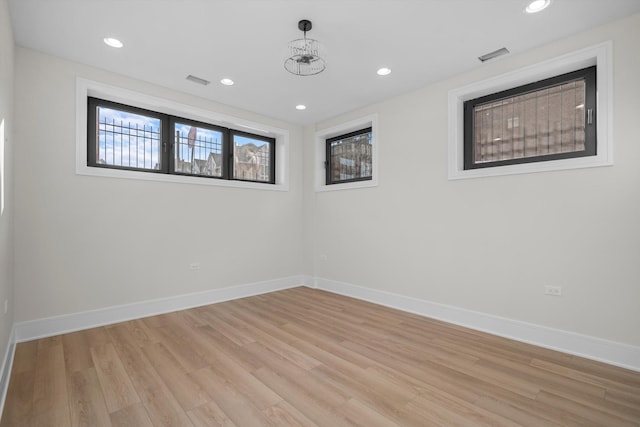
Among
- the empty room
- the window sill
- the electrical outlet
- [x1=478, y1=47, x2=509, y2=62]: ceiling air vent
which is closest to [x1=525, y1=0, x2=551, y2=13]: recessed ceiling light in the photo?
the empty room

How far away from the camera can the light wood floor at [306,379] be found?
5.77 ft

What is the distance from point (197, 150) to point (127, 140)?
855mm

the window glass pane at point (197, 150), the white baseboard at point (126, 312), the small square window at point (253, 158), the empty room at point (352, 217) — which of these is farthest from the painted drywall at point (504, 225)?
the window glass pane at point (197, 150)

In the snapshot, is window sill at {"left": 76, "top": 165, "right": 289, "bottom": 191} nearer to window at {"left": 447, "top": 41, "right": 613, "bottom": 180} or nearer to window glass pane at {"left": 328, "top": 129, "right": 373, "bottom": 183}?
window glass pane at {"left": 328, "top": 129, "right": 373, "bottom": 183}

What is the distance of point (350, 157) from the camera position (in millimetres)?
4832

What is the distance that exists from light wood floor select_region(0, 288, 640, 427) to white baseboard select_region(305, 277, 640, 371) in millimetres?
114

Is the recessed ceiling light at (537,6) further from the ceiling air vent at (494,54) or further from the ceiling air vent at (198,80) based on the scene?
the ceiling air vent at (198,80)

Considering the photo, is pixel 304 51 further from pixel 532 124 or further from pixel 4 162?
pixel 4 162

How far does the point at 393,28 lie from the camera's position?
2574 millimetres

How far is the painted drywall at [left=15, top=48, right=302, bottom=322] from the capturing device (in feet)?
9.45

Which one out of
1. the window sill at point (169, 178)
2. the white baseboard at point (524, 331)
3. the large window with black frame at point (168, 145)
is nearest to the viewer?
the white baseboard at point (524, 331)

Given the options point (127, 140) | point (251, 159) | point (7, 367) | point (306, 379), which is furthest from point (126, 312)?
point (251, 159)

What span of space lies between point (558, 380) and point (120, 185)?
14.6 feet

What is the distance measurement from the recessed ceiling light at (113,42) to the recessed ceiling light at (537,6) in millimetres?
3487
